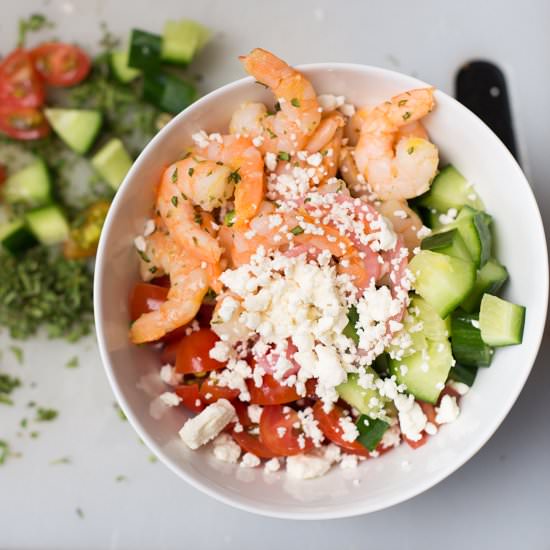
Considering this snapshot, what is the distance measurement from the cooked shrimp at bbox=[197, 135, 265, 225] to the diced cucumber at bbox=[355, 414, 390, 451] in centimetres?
43

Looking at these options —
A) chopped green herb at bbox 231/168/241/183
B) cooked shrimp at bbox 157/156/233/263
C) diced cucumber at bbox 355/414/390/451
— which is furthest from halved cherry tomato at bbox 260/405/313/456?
chopped green herb at bbox 231/168/241/183

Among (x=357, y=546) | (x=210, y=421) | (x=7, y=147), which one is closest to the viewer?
(x=210, y=421)

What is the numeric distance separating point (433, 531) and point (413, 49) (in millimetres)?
1118

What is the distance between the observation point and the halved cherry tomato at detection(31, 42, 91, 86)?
6.22 feet

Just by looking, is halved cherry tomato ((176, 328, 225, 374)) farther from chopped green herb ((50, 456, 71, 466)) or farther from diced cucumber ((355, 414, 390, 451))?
chopped green herb ((50, 456, 71, 466))

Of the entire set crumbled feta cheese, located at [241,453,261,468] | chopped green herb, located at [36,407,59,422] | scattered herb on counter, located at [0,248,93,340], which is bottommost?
chopped green herb, located at [36,407,59,422]

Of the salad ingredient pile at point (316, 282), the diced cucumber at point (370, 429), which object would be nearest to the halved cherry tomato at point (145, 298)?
the salad ingredient pile at point (316, 282)

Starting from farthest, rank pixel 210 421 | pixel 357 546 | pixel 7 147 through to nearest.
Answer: pixel 7 147 < pixel 357 546 < pixel 210 421

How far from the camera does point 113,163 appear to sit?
1.85m

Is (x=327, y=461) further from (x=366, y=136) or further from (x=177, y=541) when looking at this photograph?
(x=366, y=136)

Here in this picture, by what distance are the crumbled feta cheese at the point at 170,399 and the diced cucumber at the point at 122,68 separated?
0.79 m

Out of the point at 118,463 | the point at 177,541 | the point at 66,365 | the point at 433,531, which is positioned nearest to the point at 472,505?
the point at 433,531

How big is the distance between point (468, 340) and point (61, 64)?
114 centimetres

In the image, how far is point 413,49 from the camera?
6.23ft
